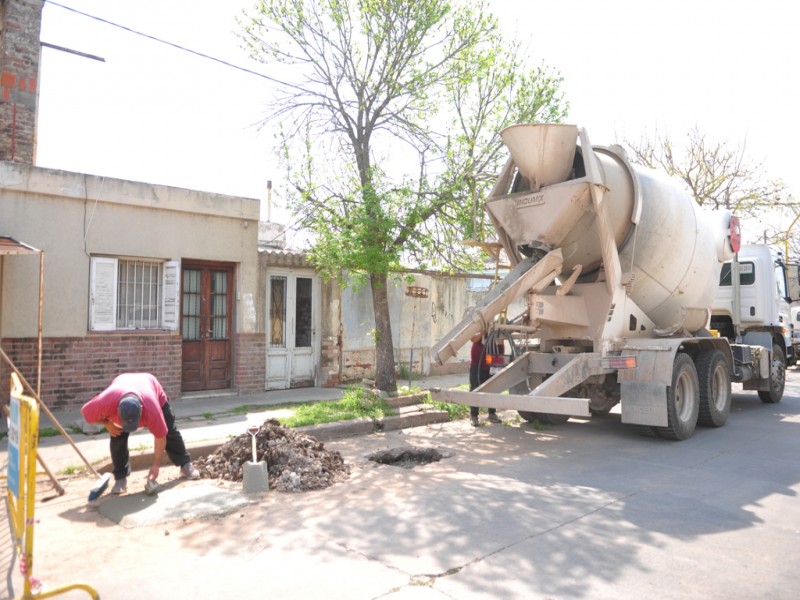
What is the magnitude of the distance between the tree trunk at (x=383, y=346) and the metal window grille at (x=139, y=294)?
3.57 m

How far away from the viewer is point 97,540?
440 cm

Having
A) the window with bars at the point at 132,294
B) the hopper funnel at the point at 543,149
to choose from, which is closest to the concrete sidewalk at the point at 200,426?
the window with bars at the point at 132,294

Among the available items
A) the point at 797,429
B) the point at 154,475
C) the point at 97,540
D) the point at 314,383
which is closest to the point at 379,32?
the point at 314,383

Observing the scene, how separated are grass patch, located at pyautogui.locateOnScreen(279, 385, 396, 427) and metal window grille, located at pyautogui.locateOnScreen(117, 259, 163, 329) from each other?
291cm

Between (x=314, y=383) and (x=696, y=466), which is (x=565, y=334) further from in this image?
(x=314, y=383)

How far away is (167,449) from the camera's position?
5.98m

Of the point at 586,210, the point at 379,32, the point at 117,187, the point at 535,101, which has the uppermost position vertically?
the point at 379,32

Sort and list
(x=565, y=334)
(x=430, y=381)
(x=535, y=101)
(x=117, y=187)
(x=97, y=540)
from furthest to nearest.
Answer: (x=430, y=381)
(x=535, y=101)
(x=117, y=187)
(x=565, y=334)
(x=97, y=540)

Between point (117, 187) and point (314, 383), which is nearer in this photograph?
point (117, 187)

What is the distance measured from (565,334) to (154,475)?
5.24 meters

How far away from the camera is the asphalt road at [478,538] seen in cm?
361

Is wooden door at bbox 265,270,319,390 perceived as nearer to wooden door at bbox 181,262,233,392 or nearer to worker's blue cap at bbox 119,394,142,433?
wooden door at bbox 181,262,233,392

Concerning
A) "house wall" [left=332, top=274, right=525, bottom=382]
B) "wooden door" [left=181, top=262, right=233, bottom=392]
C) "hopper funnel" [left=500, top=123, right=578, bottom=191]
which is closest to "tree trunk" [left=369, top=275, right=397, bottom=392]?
"house wall" [left=332, top=274, right=525, bottom=382]

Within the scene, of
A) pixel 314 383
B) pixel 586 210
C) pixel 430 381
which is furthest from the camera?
pixel 430 381
